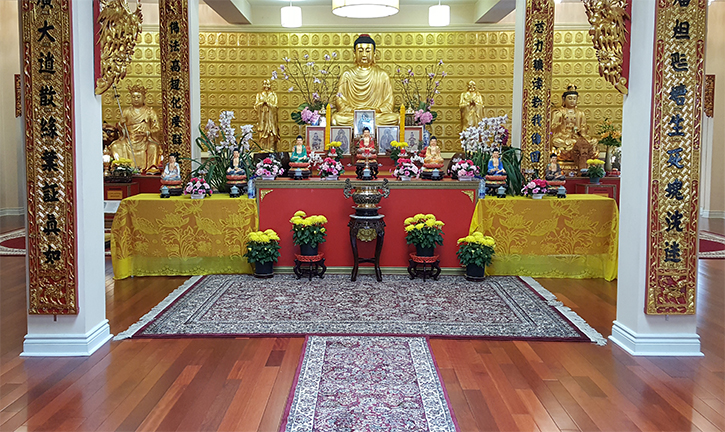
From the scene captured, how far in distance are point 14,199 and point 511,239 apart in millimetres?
9383

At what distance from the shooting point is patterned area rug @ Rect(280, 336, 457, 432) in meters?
2.76

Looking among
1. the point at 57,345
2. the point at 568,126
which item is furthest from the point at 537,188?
the point at 568,126

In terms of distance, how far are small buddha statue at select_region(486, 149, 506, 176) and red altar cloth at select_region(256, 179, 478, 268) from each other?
37 cm

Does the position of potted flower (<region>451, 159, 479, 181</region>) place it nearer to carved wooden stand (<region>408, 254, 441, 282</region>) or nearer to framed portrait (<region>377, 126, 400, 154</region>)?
carved wooden stand (<region>408, 254, 441, 282</region>)

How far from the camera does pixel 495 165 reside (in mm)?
A: 6172

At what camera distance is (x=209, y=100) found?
454 inches

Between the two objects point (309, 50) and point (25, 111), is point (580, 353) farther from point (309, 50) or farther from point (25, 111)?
point (309, 50)

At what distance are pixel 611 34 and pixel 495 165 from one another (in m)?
2.49

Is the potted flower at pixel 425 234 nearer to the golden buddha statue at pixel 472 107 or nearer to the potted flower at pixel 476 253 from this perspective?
the potted flower at pixel 476 253

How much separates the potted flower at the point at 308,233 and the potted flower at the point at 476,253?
1.40 meters

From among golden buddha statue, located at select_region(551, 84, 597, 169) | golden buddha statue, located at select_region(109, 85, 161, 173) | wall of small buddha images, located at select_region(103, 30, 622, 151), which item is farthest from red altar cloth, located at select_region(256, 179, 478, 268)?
wall of small buddha images, located at select_region(103, 30, 622, 151)

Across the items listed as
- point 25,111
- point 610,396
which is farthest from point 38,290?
point 610,396

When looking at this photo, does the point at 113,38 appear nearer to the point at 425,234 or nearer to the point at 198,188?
the point at 198,188

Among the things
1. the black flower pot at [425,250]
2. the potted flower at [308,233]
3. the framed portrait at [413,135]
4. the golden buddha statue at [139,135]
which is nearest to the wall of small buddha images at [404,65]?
the golden buddha statue at [139,135]
